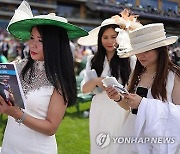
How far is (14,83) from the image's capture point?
1766 millimetres

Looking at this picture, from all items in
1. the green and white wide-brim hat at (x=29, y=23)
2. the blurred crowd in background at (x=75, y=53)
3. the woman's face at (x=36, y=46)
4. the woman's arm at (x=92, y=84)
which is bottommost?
the blurred crowd in background at (x=75, y=53)

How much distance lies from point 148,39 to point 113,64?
1.02 metres

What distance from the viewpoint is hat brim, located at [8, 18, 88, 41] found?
2.02 metres

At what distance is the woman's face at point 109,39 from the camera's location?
10.7ft

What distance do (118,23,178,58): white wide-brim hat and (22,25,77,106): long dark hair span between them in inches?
19.7

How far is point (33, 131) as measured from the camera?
2.03 m

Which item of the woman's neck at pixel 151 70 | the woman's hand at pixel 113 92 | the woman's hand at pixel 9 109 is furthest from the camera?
the woman's neck at pixel 151 70

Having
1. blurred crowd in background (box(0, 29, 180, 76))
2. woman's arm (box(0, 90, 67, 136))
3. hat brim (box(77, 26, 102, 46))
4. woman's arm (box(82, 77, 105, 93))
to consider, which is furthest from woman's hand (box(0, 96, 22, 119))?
hat brim (box(77, 26, 102, 46))

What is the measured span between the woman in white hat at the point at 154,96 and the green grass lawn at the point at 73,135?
2310 mm

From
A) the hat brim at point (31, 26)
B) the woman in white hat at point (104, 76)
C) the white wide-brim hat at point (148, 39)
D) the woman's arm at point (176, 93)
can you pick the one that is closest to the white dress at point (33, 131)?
the hat brim at point (31, 26)

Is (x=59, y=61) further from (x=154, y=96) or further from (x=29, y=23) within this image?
(x=154, y=96)

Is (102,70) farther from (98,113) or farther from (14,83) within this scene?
(14,83)

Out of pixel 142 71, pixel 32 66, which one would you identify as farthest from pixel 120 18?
pixel 32 66

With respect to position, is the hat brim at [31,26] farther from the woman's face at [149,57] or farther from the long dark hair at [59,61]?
the woman's face at [149,57]
